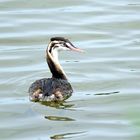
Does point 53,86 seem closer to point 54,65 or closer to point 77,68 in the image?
point 54,65

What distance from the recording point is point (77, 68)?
1220cm

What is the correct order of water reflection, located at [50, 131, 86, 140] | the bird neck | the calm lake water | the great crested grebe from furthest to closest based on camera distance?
the bird neck < the great crested grebe < the calm lake water < water reflection, located at [50, 131, 86, 140]

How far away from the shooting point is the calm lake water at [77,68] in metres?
9.31

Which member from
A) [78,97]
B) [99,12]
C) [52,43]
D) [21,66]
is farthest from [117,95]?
[99,12]

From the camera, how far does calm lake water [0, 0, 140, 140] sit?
9.31m

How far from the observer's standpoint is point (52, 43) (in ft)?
37.2

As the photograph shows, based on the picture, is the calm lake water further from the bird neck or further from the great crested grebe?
the bird neck

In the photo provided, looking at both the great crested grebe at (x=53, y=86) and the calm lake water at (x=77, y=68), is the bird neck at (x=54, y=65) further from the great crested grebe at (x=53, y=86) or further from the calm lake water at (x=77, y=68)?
the calm lake water at (x=77, y=68)

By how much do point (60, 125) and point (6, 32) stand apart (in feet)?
18.2

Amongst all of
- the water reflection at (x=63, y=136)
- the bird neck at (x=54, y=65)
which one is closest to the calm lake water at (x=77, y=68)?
the water reflection at (x=63, y=136)

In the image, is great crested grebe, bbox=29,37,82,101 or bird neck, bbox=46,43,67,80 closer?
great crested grebe, bbox=29,37,82,101

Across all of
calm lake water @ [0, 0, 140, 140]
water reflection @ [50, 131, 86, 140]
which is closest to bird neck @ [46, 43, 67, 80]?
calm lake water @ [0, 0, 140, 140]

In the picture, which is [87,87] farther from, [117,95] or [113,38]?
[113,38]

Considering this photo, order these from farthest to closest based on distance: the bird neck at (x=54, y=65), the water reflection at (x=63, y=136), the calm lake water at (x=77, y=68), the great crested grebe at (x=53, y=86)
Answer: the bird neck at (x=54, y=65) → the great crested grebe at (x=53, y=86) → the calm lake water at (x=77, y=68) → the water reflection at (x=63, y=136)
